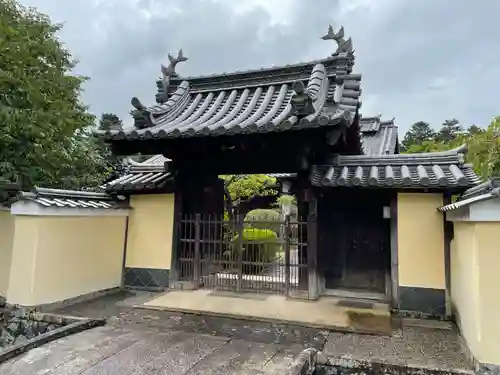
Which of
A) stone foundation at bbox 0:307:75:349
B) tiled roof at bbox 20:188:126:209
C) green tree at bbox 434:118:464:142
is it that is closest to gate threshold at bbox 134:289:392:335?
stone foundation at bbox 0:307:75:349

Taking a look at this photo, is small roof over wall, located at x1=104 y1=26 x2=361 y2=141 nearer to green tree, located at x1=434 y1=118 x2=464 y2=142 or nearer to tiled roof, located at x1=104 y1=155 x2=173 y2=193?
tiled roof, located at x1=104 y1=155 x2=173 y2=193

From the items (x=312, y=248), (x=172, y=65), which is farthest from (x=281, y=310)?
(x=172, y=65)

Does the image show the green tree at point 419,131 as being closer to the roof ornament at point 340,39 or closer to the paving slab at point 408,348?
the roof ornament at point 340,39

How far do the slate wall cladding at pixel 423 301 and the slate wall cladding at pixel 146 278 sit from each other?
13.9 feet

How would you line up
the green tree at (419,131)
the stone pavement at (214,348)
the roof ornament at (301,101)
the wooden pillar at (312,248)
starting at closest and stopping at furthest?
the stone pavement at (214,348), the roof ornament at (301,101), the wooden pillar at (312,248), the green tree at (419,131)

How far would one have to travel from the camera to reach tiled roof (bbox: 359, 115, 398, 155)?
38.5ft

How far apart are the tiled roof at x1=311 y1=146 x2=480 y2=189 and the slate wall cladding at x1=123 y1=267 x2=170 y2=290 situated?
137 inches

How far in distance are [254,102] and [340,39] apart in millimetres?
2096

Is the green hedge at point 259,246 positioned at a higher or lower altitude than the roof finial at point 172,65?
lower

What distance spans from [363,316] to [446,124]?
40.7 metres

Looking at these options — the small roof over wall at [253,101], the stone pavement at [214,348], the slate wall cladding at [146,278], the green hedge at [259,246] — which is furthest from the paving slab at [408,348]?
the slate wall cladding at [146,278]

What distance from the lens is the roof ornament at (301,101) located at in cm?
503

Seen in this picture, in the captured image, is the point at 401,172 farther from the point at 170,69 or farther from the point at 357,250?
the point at 170,69

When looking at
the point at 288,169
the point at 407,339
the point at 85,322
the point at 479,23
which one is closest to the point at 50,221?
the point at 85,322
